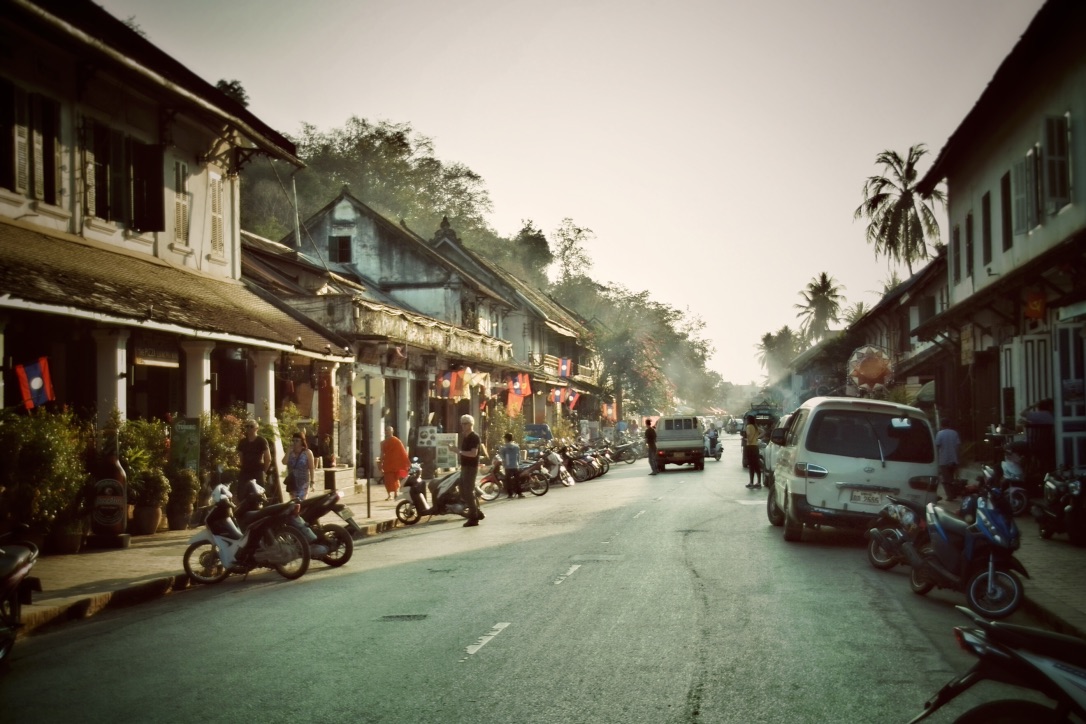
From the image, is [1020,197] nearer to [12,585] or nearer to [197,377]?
[197,377]

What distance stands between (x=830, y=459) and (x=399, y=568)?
6017mm

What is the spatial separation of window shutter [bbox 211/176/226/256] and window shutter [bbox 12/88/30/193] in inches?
252

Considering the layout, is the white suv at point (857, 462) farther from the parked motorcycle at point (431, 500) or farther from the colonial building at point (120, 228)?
the colonial building at point (120, 228)

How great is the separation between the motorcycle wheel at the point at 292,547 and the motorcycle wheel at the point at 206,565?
64 cm

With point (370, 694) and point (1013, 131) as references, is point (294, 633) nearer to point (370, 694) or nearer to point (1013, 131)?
point (370, 694)

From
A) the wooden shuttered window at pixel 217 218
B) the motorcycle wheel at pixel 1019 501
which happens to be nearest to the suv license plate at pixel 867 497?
the motorcycle wheel at pixel 1019 501

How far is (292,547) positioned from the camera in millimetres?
12938

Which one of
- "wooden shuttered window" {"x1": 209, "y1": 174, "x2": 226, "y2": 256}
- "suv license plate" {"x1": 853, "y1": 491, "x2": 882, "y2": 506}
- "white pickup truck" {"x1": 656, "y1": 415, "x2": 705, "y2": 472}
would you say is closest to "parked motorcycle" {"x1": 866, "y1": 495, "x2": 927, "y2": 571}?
"suv license plate" {"x1": 853, "y1": 491, "x2": 882, "y2": 506}

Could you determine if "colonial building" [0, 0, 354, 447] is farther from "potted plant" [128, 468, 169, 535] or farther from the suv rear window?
the suv rear window

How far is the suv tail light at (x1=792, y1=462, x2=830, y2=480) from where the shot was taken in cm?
1484

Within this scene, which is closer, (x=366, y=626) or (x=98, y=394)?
(x=366, y=626)

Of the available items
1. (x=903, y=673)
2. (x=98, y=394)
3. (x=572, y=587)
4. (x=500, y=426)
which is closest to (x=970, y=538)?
(x=903, y=673)

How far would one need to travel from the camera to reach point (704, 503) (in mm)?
23953

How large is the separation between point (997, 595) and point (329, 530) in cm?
792
